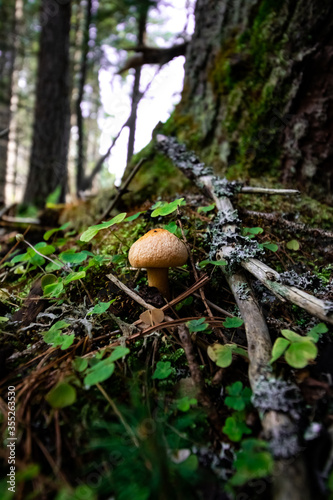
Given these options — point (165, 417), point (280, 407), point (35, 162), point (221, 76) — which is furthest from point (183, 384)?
point (35, 162)

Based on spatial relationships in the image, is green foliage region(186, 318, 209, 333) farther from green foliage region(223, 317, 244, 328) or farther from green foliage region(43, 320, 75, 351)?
green foliage region(43, 320, 75, 351)

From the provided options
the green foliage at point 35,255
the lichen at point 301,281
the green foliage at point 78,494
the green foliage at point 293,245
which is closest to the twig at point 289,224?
the green foliage at point 293,245

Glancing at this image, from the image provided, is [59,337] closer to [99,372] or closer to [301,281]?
[99,372]

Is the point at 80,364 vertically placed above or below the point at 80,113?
below

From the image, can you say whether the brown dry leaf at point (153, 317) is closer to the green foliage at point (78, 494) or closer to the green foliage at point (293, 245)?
the green foliage at point (78, 494)

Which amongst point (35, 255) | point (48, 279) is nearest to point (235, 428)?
point (48, 279)

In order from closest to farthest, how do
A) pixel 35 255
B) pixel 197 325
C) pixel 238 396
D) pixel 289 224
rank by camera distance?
pixel 238 396
pixel 197 325
pixel 289 224
pixel 35 255
